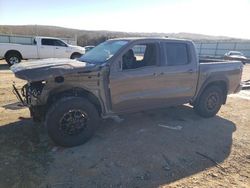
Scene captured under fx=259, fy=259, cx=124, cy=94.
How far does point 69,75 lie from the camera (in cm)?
425

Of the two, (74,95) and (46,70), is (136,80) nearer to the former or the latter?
(74,95)

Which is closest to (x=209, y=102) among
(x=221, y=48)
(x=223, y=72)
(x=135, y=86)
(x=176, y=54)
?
(x=223, y=72)

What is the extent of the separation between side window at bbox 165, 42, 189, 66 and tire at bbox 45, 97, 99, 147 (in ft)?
6.66

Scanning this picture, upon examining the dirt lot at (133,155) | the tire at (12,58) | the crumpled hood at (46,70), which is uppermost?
the crumpled hood at (46,70)

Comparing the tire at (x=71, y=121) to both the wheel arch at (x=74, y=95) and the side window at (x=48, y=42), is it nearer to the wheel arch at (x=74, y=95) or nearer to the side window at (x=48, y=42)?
the wheel arch at (x=74, y=95)

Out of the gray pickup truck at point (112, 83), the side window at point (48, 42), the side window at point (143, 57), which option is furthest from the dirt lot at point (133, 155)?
the side window at point (48, 42)

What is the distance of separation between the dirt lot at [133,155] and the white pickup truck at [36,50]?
10.2 metres

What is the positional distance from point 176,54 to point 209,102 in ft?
5.45

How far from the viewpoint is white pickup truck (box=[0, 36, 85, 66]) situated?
50.0ft

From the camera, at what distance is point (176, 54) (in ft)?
18.4

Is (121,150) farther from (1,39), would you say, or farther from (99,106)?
(1,39)

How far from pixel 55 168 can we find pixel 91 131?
1017mm

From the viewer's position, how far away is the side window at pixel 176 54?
5479mm

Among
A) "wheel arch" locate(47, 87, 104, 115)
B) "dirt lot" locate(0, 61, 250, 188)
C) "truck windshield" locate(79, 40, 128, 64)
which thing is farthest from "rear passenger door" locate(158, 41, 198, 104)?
"wheel arch" locate(47, 87, 104, 115)
